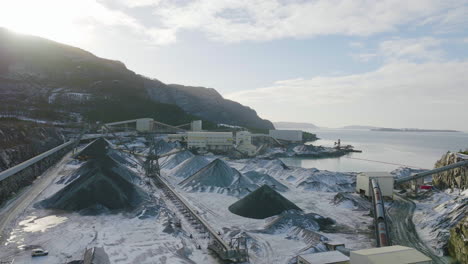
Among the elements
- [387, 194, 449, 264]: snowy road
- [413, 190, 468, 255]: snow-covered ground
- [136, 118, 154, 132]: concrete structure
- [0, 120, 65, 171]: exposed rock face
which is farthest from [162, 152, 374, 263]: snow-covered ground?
[136, 118, 154, 132]: concrete structure

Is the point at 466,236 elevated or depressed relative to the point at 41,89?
depressed

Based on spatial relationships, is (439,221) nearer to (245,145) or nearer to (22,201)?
(22,201)

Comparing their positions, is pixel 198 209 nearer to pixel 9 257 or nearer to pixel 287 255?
pixel 287 255

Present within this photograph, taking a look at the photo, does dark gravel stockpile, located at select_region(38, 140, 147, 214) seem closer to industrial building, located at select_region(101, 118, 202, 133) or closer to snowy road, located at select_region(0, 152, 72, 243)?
snowy road, located at select_region(0, 152, 72, 243)

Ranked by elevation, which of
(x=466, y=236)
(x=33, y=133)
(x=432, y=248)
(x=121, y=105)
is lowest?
(x=432, y=248)

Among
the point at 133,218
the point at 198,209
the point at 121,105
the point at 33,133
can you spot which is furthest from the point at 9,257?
the point at 121,105

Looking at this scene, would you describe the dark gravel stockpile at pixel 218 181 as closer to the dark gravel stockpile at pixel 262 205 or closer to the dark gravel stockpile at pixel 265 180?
the dark gravel stockpile at pixel 265 180

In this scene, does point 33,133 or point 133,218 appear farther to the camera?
point 33,133

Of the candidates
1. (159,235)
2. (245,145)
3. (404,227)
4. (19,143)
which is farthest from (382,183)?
(245,145)

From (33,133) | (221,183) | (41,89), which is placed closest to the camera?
(221,183)
